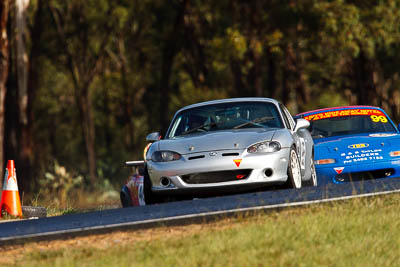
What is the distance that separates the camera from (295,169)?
11594mm

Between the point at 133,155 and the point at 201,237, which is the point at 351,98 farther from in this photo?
the point at 201,237

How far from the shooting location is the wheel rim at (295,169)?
11.4 m

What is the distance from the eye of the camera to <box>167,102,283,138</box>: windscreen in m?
12.2

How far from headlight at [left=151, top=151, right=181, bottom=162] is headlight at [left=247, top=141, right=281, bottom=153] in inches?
33.7

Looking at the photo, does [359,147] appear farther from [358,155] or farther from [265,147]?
[265,147]

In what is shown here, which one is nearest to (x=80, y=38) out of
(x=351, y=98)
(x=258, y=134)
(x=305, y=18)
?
(x=305, y=18)

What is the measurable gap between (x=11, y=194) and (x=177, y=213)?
4338mm

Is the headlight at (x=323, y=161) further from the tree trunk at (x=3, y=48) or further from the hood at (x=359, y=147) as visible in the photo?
the tree trunk at (x=3, y=48)

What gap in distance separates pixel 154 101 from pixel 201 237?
43.1 meters

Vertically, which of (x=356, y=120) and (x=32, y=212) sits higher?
(x=356, y=120)

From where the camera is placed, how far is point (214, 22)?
3872 cm

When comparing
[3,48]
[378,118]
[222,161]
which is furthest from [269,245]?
[3,48]

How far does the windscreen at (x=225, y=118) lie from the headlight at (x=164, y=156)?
0.84 meters

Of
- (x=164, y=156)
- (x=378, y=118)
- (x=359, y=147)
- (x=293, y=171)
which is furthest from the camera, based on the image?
(x=378, y=118)
